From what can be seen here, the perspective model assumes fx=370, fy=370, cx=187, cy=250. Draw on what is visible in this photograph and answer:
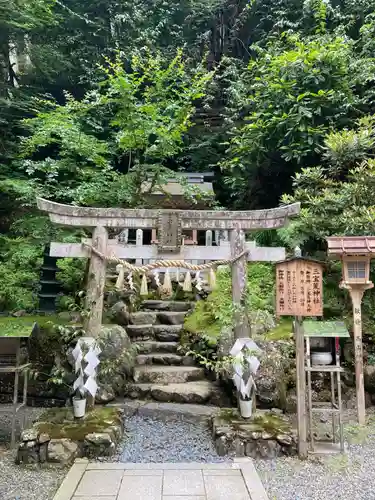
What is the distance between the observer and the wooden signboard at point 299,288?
4609 mm

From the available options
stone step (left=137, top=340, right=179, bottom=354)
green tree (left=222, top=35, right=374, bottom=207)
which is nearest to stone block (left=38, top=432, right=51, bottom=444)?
stone step (left=137, top=340, right=179, bottom=354)

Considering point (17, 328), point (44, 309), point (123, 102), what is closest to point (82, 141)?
point (123, 102)

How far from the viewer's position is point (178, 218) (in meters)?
5.52

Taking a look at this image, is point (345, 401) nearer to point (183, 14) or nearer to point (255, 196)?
point (255, 196)

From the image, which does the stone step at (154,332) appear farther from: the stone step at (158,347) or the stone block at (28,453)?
the stone block at (28,453)

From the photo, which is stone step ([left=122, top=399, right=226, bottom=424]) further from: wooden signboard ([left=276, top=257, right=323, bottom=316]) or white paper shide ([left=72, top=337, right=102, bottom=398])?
wooden signboard ([left=276, top=257, right=323, bottom=316])

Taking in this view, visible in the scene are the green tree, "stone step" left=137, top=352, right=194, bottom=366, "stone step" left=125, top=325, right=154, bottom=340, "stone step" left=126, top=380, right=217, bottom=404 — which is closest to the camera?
"stone step" left=126, top=380, right=217, bottom=404

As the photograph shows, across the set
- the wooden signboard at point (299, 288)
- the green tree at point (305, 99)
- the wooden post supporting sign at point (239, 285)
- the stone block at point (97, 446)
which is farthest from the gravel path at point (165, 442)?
the green tree at point (305, 99)

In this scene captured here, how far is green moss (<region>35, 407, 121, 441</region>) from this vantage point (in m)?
4.50

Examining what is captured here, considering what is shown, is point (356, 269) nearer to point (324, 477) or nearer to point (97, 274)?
point (324, 477)

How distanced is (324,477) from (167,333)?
14.2 feet

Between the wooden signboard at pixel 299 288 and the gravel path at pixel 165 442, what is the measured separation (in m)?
1.97

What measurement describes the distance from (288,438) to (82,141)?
25.6ft

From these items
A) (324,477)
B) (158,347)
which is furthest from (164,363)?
(324,477)
